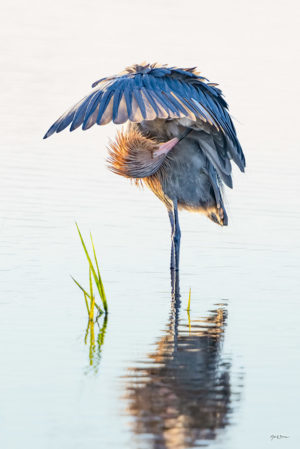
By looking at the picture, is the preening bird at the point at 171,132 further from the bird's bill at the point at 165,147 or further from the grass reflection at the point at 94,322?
the grass reflection at the point at 94,322

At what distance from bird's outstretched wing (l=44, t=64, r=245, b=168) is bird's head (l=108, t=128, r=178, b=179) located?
530 mm

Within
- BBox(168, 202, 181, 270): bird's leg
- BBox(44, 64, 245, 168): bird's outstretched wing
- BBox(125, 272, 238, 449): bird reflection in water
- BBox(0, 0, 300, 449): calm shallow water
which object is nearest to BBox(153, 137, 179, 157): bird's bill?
BBox(44, 64, 245, 168): bird's outstretched wing

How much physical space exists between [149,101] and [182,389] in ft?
9.45

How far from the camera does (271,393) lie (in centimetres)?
713

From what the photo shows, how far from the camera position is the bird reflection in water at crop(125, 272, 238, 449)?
6281mm

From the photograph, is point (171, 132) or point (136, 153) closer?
point (136, 153)

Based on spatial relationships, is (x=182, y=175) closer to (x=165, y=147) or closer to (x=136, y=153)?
(x=165, y=147)

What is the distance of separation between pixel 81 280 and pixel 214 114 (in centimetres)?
176

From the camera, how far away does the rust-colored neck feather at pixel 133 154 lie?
34.4 feet

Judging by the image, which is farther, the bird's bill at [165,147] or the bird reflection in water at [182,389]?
the bird's bill at [165,147]

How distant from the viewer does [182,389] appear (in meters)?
7.05

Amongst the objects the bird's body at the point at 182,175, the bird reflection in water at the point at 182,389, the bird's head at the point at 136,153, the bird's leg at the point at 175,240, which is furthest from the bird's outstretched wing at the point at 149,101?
the bird reflection in water at the point at 182,389

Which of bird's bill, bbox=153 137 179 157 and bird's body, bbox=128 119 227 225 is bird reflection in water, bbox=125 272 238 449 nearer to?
bird's bill, bbox=153 137 179 157

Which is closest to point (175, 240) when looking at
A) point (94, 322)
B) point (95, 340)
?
point (94, 322)
